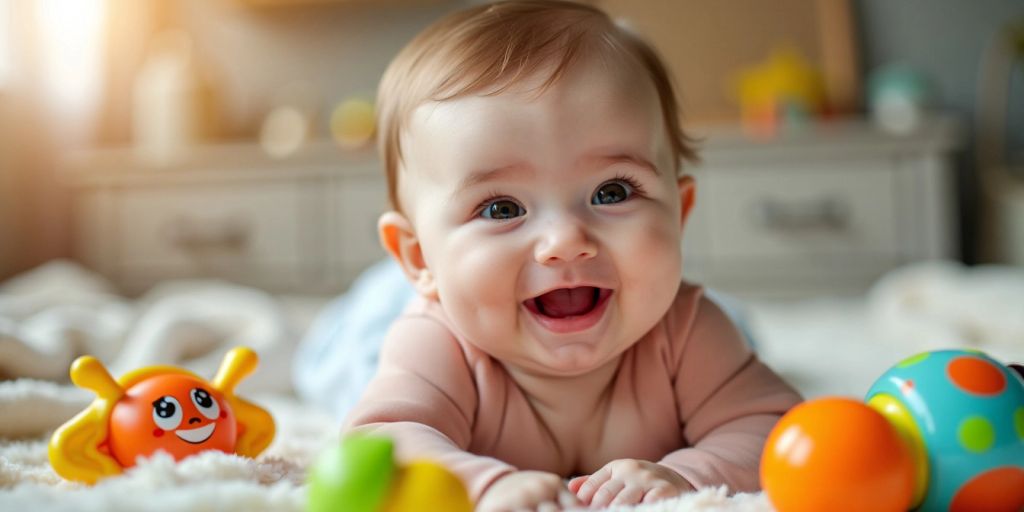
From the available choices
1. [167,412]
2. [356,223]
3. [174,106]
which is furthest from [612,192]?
[174,106]

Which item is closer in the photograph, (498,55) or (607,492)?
(607,492)

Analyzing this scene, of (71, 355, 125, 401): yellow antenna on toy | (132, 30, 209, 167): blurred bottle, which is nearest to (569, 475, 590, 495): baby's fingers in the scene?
(71, 355, 125, 401): yellow antenna on toy

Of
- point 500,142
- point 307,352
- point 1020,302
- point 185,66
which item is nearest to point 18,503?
point 500,142

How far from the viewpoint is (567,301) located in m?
0.69

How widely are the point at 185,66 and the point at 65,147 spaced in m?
0.46

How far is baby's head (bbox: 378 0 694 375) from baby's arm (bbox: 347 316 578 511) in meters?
0.04

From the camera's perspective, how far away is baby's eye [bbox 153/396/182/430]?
0.61 meters

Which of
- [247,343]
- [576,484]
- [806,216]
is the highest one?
[576,484]

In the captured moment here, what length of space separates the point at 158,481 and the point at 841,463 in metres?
0.39

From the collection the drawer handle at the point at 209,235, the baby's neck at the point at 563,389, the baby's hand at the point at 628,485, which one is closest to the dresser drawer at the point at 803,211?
the drawer handle at the point at 209,235

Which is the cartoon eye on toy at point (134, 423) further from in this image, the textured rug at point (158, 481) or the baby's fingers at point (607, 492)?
the baby's fingers at point (607, 492)

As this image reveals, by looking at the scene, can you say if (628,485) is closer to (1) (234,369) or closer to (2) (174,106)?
(1) (234,369)

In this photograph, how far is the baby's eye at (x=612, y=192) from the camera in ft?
2.18

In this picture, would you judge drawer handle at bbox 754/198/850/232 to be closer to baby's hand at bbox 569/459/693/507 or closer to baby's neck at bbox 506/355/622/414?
baby's neck at bbox 506/355/622/414
